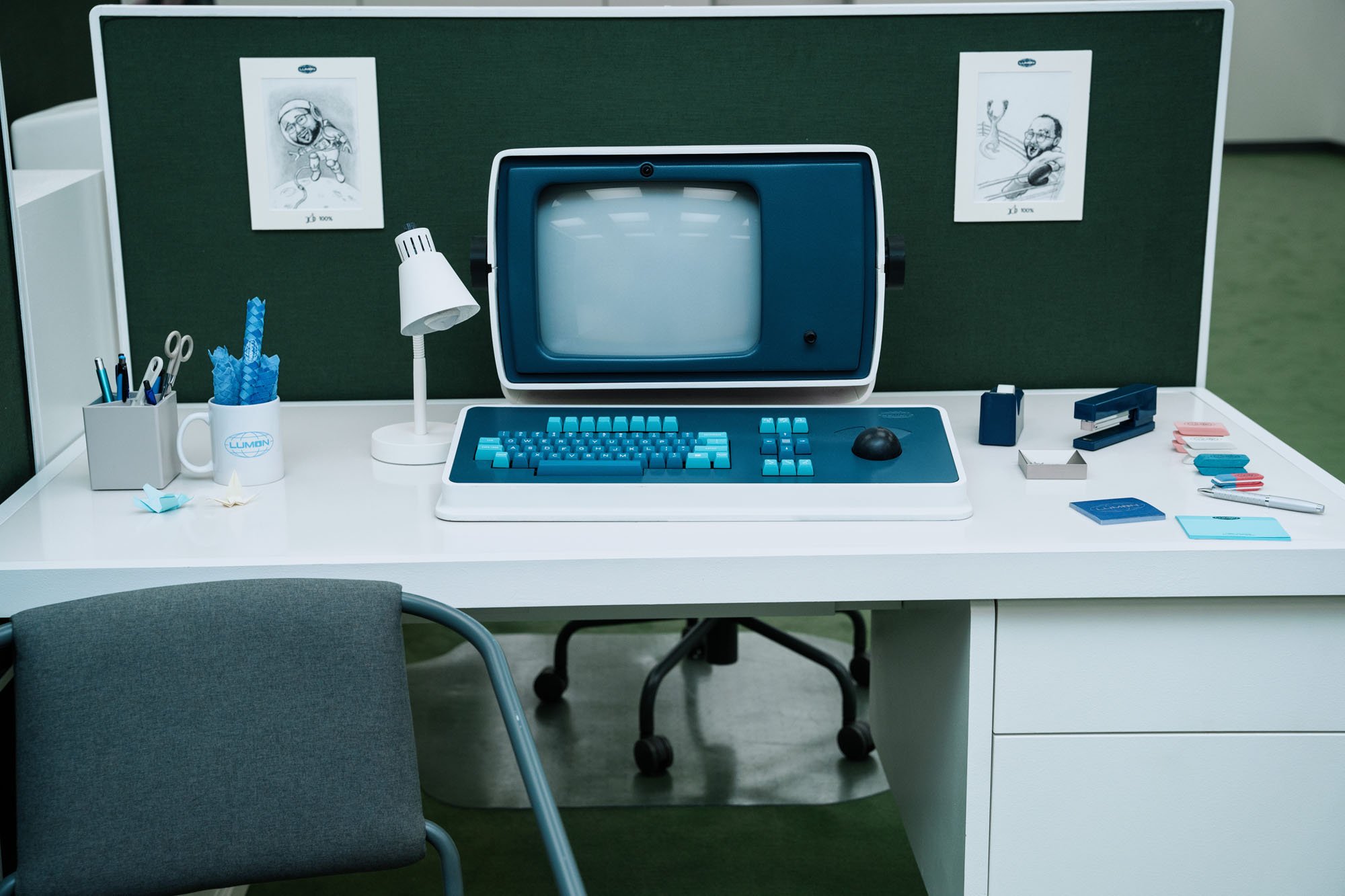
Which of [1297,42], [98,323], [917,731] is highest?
[1297,42]

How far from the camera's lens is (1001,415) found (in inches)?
54.1

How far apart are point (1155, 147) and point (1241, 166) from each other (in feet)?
22.2

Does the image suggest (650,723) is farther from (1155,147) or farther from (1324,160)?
(1324,160)

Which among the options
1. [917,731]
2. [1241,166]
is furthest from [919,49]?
[1241,166]

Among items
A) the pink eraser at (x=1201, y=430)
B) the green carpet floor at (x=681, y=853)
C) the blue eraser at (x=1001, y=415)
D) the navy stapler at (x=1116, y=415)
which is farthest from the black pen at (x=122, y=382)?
the pink eraser at (x=1201, y=430)

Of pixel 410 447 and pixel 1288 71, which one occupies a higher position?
pixel 1288 71

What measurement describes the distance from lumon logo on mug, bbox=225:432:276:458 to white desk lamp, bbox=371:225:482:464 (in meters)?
0.13

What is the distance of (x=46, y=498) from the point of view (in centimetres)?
124

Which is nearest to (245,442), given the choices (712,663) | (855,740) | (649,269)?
(649,269)

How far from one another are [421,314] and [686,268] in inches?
11.5

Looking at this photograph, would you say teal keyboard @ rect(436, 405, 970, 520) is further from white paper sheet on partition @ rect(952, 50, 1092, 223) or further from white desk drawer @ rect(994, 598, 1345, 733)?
white paper sheet on partition @ rect(952, 50, 1092, 223)

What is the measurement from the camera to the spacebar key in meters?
1.18

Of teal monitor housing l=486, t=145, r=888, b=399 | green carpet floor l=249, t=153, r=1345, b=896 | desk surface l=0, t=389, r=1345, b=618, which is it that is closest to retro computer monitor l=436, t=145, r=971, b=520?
teal monitor housing l=486, t=145, r=888, b=399

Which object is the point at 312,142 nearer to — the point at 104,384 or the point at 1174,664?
the point at 104,384
